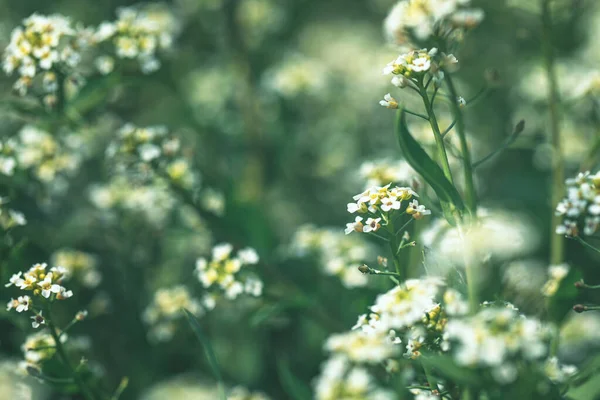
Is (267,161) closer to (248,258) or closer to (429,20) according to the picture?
(248,258)

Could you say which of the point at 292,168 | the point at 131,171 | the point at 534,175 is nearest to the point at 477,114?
the point at 534,175

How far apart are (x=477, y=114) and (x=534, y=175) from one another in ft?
2.30

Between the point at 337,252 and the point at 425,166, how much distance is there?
1.30 metres

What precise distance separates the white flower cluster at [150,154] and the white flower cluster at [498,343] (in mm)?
1900

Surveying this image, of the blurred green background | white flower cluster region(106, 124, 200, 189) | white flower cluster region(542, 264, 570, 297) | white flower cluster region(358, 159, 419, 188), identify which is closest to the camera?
white flower cluster region(542, 264, 570, 297)

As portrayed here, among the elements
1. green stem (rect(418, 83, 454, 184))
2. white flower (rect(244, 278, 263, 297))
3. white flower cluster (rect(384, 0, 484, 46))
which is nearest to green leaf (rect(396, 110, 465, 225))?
green stem (rect(418, 83, 454, 184))

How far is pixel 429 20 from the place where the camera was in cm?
197

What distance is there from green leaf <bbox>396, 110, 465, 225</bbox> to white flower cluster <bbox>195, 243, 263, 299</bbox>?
101cm

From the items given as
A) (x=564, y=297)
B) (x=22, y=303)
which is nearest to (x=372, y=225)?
(x=564, y=297)

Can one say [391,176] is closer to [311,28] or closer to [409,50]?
[409,50]

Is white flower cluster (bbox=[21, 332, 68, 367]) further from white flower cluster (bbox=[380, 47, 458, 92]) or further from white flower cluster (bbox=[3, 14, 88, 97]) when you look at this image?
white flower cluster (bbox=[380, 47, 458, 92])

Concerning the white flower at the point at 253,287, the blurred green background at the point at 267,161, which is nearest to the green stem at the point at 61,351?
the blurred green background at the point at 267,161

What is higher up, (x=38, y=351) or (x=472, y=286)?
(x=38, y=351)

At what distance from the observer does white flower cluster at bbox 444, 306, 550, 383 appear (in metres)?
1.52
